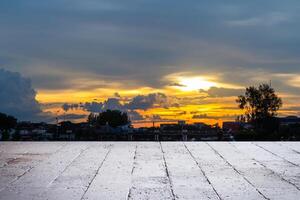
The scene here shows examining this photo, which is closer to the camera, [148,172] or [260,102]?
[148,172]

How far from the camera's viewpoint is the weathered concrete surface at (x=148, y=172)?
15.7 feet

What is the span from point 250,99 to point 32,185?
53.3 meters

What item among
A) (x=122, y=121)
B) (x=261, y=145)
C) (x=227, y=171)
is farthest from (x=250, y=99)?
(x=227, y=171)

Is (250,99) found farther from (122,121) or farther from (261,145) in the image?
(261,145)

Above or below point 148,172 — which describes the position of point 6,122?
above

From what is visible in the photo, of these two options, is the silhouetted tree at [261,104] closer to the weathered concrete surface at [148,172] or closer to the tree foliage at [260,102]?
the tree foliage at [260,102]

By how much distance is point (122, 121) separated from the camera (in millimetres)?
70312

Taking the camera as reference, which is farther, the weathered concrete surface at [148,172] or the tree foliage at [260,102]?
the tree foliage at [260,102]

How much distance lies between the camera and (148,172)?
592 centimetres

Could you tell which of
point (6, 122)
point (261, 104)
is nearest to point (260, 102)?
point (261, 104)

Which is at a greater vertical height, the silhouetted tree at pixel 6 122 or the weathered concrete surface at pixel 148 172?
the silhouetted tree at pixel 6 122

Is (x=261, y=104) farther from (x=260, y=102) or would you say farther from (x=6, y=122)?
(x=6, y=122)

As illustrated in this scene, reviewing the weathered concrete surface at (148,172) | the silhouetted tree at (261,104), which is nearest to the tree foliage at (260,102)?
the silhouetted tree at (261,104)

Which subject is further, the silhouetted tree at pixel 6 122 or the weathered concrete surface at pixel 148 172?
the silhouetted tree at pixel 6 122
